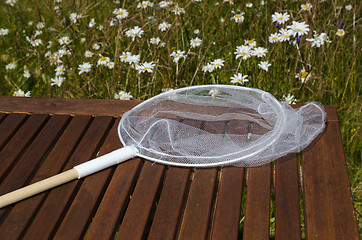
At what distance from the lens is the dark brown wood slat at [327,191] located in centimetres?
119

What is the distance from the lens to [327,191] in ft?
4.32

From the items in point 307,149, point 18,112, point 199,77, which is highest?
point 18,112

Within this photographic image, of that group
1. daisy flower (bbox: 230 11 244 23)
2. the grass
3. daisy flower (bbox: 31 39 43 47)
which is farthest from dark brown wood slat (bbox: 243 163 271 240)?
daisy flower (bbox: 31 39 43 47)

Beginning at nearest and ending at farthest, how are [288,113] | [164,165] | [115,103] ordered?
[164,165] < [288,113] < [115,103]

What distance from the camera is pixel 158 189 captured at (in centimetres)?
137

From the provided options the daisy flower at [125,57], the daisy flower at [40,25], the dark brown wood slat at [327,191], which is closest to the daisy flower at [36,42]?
the daisy flower at [40,25]

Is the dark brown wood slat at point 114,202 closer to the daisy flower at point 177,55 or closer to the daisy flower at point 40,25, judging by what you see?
the daisy flower at point 177,55

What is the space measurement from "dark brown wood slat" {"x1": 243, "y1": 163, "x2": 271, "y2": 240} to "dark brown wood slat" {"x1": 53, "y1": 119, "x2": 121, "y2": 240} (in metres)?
0.46

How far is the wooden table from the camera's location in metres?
1.22

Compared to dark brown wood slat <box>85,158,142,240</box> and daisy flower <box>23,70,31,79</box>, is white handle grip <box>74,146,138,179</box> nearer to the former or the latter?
dark brown wood slat <box>85,158,142,240</box>

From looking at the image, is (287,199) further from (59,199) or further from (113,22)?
(113,22)

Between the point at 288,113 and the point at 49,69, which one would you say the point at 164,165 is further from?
the point at 49,69

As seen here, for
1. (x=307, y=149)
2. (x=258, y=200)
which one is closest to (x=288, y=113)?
(x=307, y=149)

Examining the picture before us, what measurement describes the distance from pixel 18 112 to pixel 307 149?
1.19m
